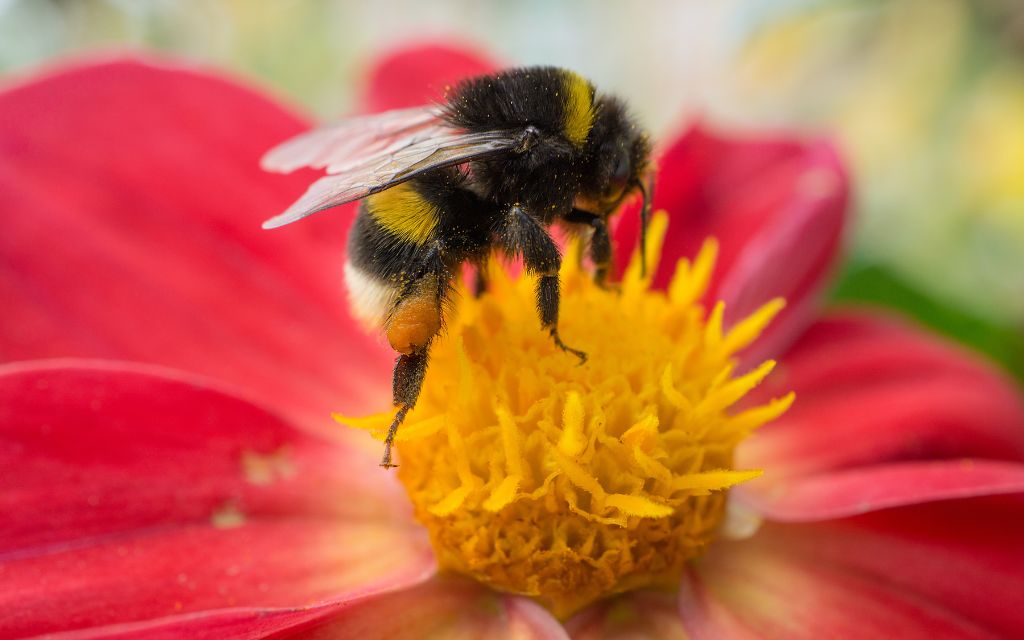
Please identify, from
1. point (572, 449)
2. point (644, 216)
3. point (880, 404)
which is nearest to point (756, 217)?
point (880, 404)

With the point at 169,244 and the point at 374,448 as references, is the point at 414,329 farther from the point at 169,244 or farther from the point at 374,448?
the point at 169,244

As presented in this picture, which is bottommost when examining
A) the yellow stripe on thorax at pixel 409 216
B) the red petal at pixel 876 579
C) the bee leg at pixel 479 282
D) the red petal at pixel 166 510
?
the red petal at pixel 876 579

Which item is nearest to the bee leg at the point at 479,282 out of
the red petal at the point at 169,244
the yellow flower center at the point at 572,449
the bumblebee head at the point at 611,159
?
the yellow flower center at the point at 572,449

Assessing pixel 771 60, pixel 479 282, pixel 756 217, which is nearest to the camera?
pixel 479 282

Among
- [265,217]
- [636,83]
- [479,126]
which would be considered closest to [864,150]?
[636,83]

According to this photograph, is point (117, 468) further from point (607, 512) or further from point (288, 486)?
point (607, 512)

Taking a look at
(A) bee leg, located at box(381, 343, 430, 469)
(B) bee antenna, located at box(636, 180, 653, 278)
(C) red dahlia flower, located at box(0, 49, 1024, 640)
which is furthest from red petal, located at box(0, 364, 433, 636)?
(B) bee antenna, located at box(636, 180, 653, 278)

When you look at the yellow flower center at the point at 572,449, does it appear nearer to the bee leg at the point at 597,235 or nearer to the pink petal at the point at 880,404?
the bee leg at the point at 597,235

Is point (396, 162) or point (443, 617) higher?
point (396, 162)
